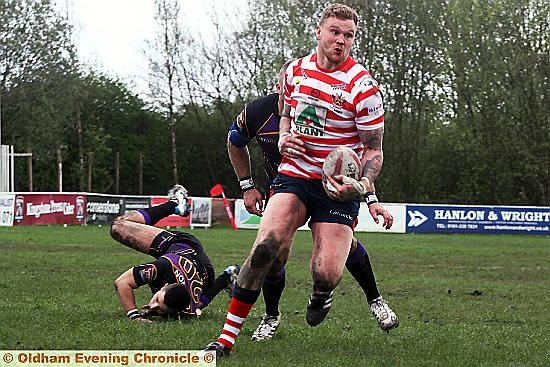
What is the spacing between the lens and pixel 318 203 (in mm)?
7309

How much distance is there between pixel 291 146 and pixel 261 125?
1.33m

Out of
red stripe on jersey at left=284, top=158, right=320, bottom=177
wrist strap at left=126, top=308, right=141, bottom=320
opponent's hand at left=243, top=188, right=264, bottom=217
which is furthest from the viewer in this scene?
wrist strap at left=126, top=308, right=141, bottom=320

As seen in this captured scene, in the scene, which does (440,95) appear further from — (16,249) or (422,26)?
(16,249)

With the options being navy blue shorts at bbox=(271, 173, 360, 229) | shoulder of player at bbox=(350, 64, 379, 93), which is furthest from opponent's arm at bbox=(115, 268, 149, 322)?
shoulder of player at bbox=(350, 64, 379, 93)

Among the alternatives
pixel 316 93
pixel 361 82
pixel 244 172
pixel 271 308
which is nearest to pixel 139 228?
pixel 244 172

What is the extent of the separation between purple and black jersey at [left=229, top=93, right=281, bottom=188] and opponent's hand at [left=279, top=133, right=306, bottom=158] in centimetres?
119

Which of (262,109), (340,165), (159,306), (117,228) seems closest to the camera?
(340,165)

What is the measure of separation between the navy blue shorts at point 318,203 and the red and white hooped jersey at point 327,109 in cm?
7

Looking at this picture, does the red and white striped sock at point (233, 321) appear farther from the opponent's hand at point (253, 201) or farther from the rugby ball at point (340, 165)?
the opponent's hand at point (253, 201)

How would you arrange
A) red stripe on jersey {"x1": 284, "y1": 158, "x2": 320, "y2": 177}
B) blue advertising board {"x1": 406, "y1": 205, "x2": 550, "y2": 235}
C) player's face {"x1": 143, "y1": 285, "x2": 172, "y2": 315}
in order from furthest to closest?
blue advertising board {"x1": 406, "y1": 205, "x2": 550, "y2": 235}
player's face {"x1": 143, "y1": 285, "x2": 172, "y2": 315}
red stripe on jersey {"x1": 284, "y1": 158, "x2": 320, "y2": 177}

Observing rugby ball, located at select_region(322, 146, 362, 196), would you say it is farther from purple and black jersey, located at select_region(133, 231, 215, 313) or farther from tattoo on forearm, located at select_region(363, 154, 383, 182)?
purple and black jersey, located at select_region(133, 231, 215, 313)

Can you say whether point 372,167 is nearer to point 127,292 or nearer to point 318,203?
point 318,203

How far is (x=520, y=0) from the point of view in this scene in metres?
52.9

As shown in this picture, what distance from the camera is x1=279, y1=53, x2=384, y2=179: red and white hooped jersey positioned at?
7.20 metres
